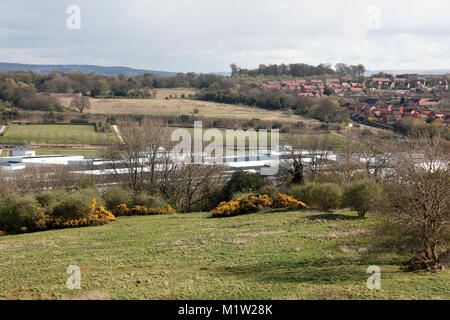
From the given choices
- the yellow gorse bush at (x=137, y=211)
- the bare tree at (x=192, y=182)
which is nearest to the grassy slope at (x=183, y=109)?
the bare tree at (x=192, y=182)

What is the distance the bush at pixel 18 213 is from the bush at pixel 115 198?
18.3 ft

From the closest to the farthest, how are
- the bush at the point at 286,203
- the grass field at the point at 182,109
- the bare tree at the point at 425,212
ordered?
the bare tree at the point at 425,212, the bush at the point at 286,203, the grass field at the point at 182,109

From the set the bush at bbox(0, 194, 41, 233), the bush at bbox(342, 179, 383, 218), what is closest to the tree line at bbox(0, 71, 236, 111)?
the bush at bbox(0, 194, 41, 233)

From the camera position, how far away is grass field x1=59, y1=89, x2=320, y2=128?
83812 millimetres

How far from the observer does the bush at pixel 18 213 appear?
2273 centimetres

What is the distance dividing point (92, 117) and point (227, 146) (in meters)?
33.1

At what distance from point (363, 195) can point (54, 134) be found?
202 feet

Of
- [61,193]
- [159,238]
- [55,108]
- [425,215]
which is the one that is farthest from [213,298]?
[55,108]

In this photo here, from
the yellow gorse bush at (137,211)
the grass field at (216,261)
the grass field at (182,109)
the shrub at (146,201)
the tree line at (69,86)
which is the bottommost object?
the yellow gorse bush at (137,211)

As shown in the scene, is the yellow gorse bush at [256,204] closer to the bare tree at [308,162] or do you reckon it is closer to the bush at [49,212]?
the bare tree at [308,162]

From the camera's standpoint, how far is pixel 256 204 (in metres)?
27.0

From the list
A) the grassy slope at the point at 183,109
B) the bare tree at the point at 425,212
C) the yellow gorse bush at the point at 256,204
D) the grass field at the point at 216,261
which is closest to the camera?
the grass field at the point at 216,261

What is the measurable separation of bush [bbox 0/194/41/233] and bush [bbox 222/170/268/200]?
42.7 feet

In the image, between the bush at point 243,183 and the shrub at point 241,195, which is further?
the bush at point 243,183
